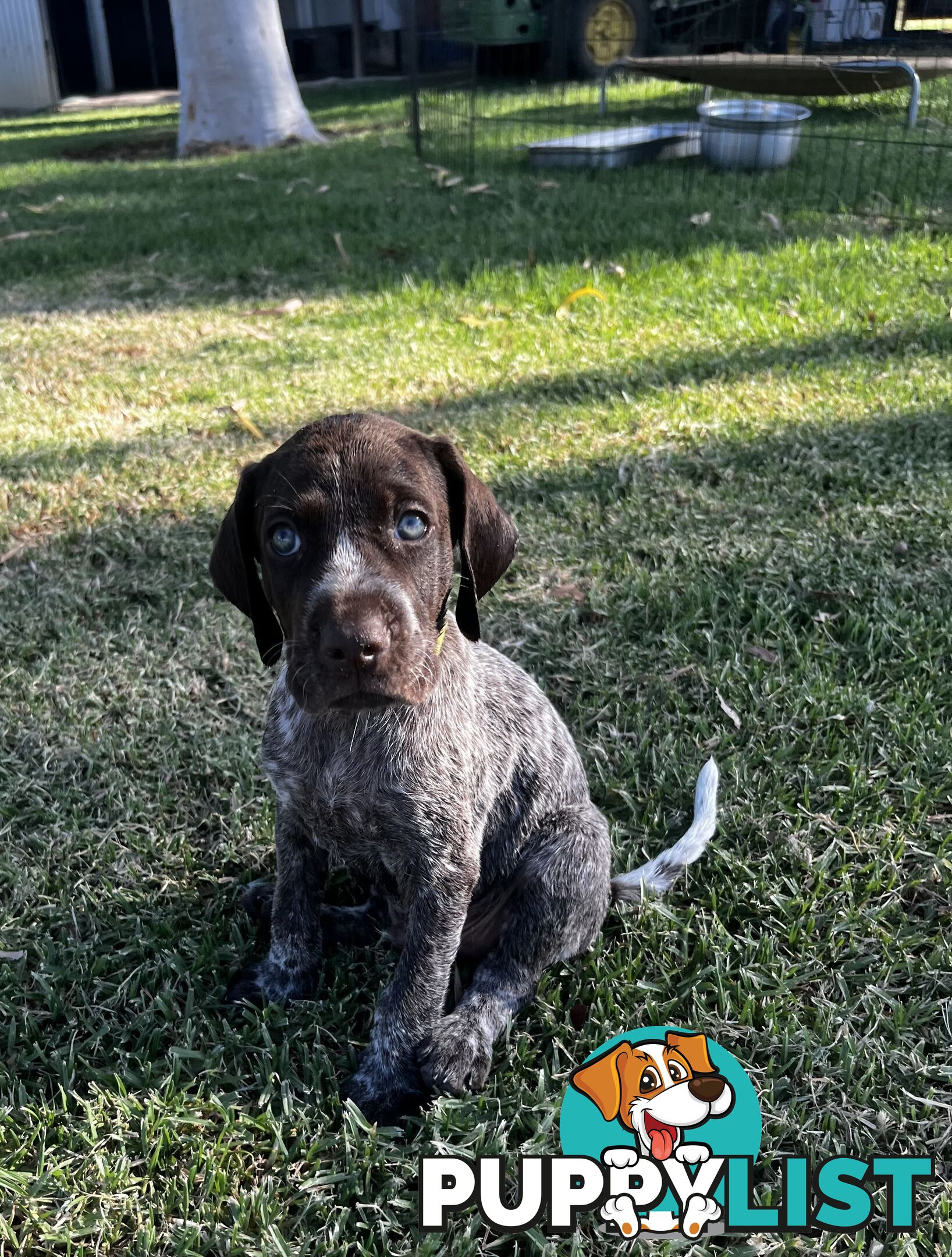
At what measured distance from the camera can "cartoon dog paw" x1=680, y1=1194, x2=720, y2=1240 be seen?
2088mm

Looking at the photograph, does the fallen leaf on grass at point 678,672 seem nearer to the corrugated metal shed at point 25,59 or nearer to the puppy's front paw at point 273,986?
the puppy's front paw at point 273,986

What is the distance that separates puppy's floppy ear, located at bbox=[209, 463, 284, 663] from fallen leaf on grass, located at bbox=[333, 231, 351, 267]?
22.2 feet

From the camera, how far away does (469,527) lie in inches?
93.5

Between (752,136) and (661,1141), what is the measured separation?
32.1 ft

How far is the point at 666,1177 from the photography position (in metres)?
2.14

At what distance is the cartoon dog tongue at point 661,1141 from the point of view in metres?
2.15

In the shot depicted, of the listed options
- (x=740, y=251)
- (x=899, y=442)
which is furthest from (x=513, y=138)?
(x=899, y=442)

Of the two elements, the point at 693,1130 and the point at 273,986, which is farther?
the point at 273,986

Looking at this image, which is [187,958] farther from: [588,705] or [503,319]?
[503,319]

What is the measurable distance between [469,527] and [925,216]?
7.92 m

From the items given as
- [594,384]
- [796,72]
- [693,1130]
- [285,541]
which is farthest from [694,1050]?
[796,72]

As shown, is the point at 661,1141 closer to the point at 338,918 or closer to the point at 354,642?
the point at 338,918

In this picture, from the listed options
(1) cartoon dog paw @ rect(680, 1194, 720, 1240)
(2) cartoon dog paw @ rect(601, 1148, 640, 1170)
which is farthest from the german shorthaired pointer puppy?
(1) cartoon dog paw @ rect(680, 1194, 720, 1240)

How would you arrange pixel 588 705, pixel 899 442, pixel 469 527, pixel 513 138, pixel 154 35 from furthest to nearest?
pixel 154 35
pixel 513 138
pixel 899 442
pixel 588 705
pixel 469 527
